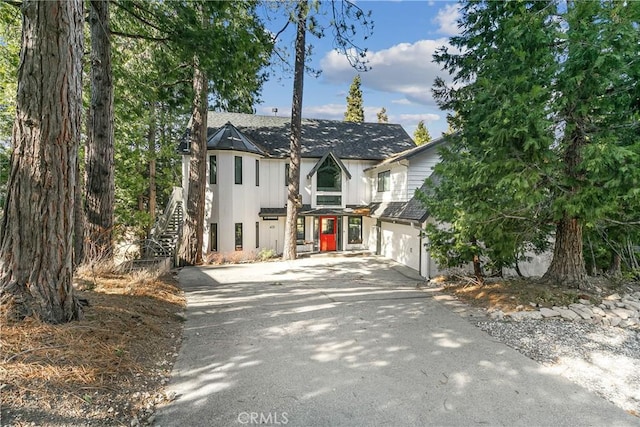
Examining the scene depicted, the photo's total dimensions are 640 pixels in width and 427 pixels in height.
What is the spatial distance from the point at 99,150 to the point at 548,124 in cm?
989

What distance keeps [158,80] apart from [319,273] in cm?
886

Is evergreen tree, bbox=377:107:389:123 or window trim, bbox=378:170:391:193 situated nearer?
window trim, bbox=378:170:391:193

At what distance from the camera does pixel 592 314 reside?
6797 mm

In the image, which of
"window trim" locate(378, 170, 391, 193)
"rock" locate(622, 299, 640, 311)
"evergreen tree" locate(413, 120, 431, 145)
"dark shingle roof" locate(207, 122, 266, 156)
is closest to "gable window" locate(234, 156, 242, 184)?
"dark shingle roof" locate(207, 122, 266, 156)

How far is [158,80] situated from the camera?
10.4 m

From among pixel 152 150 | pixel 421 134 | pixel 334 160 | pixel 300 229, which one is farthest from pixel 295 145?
pixel 421 134

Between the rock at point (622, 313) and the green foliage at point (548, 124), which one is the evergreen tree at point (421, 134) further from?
the rock at point (622, 313)

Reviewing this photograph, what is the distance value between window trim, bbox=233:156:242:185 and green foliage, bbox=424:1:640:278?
11181 millimetres

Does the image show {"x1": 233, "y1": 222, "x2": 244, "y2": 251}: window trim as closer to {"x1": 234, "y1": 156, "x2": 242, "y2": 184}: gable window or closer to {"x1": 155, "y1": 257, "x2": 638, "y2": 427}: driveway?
{"x1": 234, "y1": 156, "x2": 242, "y2": 184}: gable window

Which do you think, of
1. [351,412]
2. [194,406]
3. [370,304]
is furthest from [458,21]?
[194,406]

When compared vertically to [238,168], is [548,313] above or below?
below

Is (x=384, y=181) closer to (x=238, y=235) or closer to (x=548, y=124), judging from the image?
(x=238, y=235)

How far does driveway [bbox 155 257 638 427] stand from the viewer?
11.7ft

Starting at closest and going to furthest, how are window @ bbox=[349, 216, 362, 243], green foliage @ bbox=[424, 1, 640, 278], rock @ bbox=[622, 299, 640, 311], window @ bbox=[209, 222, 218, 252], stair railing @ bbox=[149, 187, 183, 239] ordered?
1. green foliage @ bbox=[424, 1, 640, 278]
2. rock @ bbox=[622, 299, 640, 311]
3. stair railing @ bbox=[149, 187, 183, 239]
4. window @ bbox=[209, 222, 218, 252]
5. window @ bbox=[349, 216, 362, 243]
